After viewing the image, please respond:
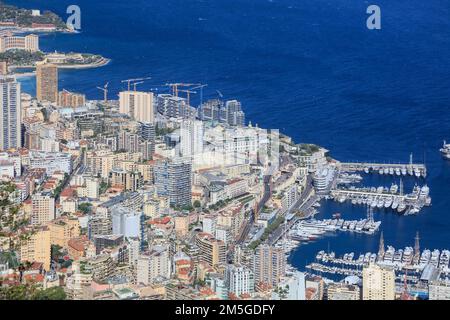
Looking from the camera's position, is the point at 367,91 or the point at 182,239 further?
the point at 367,91

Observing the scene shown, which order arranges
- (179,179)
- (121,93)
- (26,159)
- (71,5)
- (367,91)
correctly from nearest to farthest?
(179,179), (26,159), (121,93), (367,91), (71,5)

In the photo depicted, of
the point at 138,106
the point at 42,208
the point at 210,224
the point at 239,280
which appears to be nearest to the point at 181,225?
the point at 210,224

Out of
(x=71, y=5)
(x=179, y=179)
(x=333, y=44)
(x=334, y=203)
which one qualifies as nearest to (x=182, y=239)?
(x=179, y=179)

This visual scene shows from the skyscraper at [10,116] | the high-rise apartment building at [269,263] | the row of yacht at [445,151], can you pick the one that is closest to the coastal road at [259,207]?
the high-rise apartment building at [269,263]
